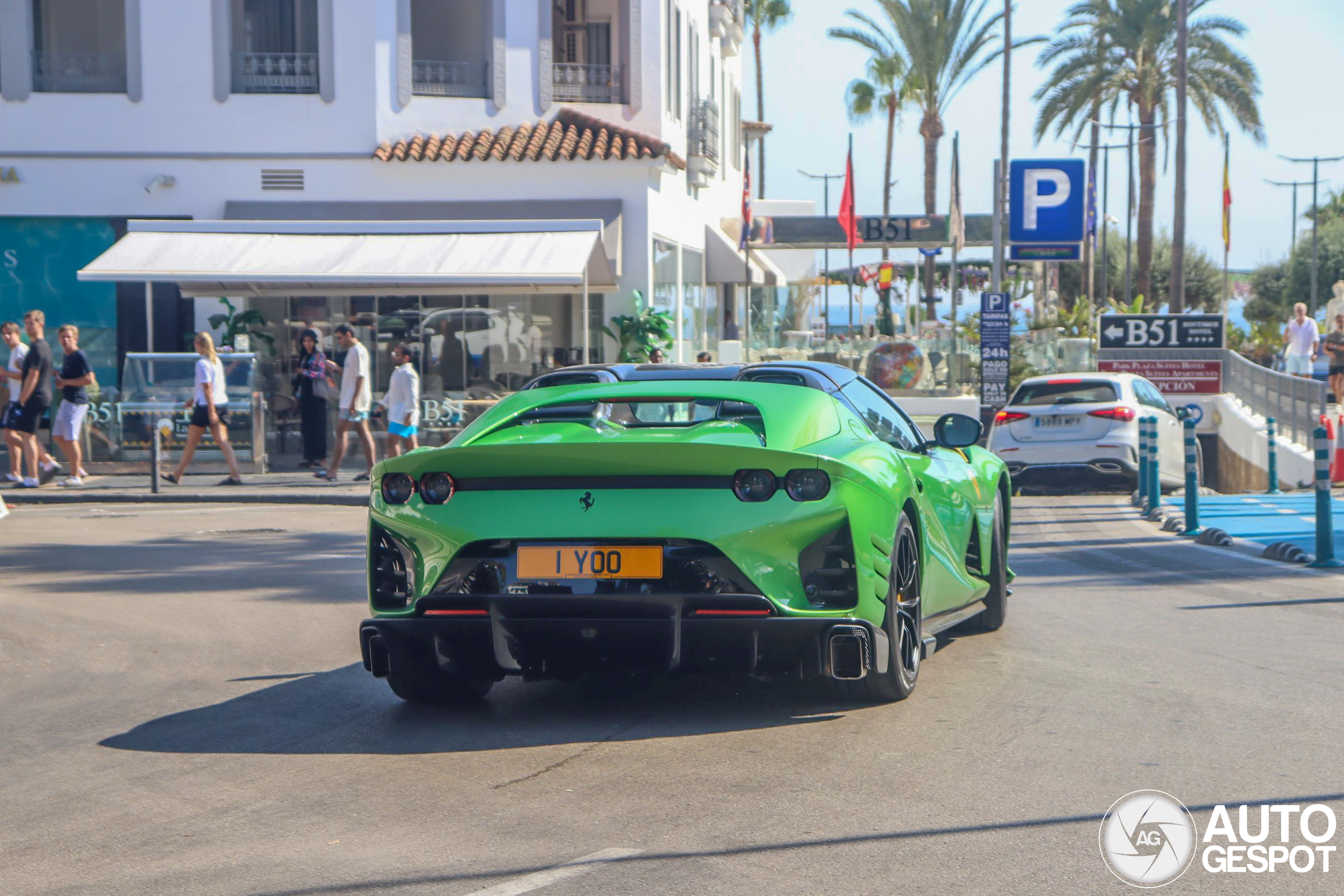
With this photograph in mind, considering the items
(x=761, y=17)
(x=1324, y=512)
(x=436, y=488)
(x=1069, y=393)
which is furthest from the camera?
(x=761, y=17)

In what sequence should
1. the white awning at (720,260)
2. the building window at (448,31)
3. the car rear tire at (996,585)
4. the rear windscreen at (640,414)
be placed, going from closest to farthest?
the rear windscreen at (640,414), the car rear tire at (996,585), the building window at (448,31), the white awning at (720,260)

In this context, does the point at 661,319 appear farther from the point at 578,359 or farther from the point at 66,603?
the point at 66,603

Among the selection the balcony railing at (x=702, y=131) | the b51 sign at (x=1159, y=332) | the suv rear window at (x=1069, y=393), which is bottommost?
the suv rear window at (x=1069, y=393)

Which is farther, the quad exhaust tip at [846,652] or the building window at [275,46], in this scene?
the building window at [275,46]

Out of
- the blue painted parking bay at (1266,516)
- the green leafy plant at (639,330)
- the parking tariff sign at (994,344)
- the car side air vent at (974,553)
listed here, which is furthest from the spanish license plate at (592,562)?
the green leafy plant at (639,330)

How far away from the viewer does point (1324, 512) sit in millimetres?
11062

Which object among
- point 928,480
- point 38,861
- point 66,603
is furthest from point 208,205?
point 38,861

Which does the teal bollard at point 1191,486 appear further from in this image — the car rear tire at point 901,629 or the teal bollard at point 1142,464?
the car rear tire at point 901,629

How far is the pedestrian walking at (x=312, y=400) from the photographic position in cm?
2047

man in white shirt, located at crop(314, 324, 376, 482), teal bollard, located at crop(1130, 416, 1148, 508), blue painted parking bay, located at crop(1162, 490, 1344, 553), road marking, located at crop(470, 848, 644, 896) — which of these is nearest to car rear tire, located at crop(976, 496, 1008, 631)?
road marking, located at crop(470, 848, 644, 896)

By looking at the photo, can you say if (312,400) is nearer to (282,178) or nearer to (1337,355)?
(282,178)

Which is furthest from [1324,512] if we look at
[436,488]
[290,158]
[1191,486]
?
[290,158]

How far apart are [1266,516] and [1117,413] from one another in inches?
112

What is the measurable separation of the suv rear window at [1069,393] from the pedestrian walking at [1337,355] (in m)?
8.57
